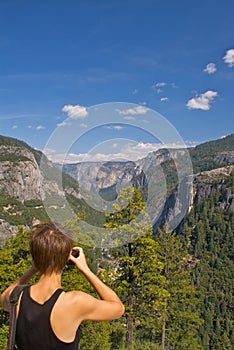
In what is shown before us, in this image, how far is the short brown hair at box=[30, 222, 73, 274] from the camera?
2369 mm

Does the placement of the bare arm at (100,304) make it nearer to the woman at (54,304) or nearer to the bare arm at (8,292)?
the woman at (54,304)

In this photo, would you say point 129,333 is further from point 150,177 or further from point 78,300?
point 78,300

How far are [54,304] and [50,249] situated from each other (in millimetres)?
346

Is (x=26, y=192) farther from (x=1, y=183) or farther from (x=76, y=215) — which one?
(x=76, y=215)

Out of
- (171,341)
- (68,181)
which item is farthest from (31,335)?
(171,341)

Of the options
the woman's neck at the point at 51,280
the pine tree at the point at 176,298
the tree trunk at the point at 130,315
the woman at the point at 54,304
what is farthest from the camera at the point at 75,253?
the pine tree at the point at 176,298

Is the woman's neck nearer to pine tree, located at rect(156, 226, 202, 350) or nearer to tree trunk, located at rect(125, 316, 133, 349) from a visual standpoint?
tree trunk, located at rect(125, 316, 133, 349)

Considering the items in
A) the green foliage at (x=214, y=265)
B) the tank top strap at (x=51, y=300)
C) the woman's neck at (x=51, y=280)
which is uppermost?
the woman's neck at (x=51, y=280)

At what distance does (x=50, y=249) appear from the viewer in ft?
7.76

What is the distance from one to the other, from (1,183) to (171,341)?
18197 cm

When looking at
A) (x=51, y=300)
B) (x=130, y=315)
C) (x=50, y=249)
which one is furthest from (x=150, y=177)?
(x=130, y=315)

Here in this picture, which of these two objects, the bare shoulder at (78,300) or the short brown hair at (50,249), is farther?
the short brown hair at (50,249)

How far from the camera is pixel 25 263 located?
18922 mm

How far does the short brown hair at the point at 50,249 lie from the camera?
237 centimetres
